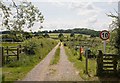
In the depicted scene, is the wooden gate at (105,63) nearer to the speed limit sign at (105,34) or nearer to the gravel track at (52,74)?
the speed limit sign at (105,34)

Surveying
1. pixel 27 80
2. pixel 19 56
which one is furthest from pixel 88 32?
pixel 27 80

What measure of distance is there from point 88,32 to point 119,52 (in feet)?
478

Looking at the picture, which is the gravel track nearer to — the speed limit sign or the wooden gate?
the wooden gate

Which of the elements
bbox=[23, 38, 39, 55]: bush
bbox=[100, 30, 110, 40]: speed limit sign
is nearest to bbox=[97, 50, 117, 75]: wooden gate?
bbox=[100, 30, 110, 40]: speed limit sign

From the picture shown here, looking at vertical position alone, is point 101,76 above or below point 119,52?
below

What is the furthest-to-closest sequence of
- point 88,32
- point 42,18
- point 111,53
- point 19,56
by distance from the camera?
point 88,32
point 19,56
point 42,18
point 111,53

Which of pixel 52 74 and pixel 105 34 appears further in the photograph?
pixel 52 74

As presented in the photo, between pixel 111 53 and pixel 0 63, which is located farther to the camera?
pixel 0 63

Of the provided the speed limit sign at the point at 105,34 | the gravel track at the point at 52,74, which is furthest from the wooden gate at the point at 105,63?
the gravel track at the point at 52,74

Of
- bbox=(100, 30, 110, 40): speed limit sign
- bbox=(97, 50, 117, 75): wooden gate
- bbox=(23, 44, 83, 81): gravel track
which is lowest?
bbox=(23, 44, 83, 81): gravel track

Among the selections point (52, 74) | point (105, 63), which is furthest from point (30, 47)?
point (105, 63)

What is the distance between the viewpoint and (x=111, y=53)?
722 inches

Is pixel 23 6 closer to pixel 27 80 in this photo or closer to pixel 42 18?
pixel 42 18

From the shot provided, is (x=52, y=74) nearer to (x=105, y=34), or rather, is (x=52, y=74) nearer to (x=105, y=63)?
(x=105, y=63)
